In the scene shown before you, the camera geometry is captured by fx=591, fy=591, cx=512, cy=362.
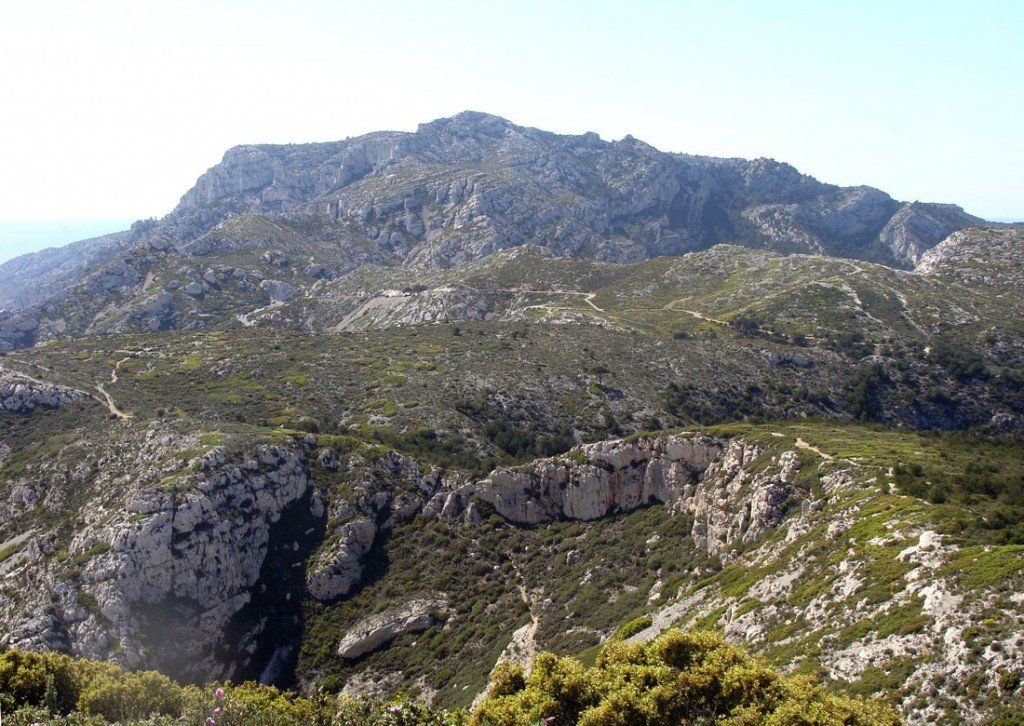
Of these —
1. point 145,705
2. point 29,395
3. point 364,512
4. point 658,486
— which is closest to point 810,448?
point 658,486

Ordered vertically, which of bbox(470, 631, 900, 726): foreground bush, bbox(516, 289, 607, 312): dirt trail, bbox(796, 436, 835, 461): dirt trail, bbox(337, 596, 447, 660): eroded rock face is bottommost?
bbox(337, 596, 447, 660): eroded rock face

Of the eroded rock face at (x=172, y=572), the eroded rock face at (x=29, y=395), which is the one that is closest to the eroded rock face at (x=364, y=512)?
the eroded rock face at (x=172, y=572)

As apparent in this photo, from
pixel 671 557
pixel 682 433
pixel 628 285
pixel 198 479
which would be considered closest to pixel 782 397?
pixel 682 433

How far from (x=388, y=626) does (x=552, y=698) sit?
33.6 m

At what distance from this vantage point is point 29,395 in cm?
8981

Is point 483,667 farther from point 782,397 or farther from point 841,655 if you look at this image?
point 782,397

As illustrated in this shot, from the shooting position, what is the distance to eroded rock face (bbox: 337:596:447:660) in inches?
2158

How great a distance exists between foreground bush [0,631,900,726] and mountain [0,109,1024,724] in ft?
0.75

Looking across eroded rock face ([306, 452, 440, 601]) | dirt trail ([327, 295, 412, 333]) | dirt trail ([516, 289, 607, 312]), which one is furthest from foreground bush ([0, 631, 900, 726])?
dirt trail ([327, 295, 412, 333])

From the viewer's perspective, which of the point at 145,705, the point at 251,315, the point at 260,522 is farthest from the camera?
the point at 251,315

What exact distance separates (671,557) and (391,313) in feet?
448

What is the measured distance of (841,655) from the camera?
2817 cm

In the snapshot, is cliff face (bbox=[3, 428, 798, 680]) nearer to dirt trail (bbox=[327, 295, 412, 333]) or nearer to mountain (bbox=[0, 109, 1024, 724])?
mountain (bbox=[0, 109, 1024, 724])

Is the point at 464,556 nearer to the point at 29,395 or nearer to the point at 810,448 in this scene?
the point at 810,448
